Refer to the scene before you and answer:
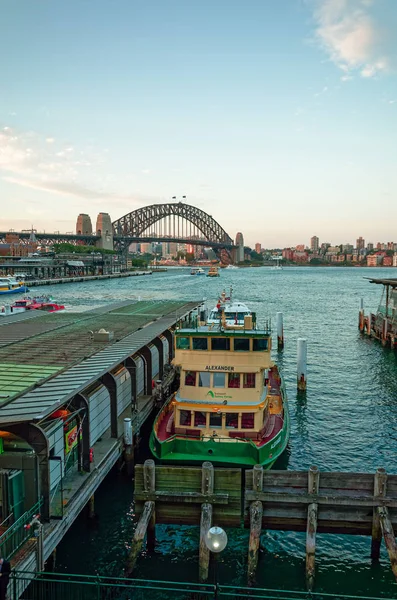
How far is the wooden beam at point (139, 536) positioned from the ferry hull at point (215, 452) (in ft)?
15.6

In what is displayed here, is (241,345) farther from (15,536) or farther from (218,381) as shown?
(15,536)

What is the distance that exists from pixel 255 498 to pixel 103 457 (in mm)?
6451

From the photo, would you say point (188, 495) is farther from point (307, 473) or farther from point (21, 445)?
point (21, 445)

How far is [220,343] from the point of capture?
64.7 ft

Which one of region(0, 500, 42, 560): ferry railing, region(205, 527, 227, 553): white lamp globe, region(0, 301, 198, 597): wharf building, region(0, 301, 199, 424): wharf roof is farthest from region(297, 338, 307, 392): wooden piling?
region(205, 527, 227, 553): white lamp globe

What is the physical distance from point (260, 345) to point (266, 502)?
7.31 metres

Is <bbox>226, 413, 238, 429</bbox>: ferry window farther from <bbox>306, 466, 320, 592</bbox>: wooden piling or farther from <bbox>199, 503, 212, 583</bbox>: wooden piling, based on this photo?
<bbox>306, 466, 320, 592</bbox>: wooden piling

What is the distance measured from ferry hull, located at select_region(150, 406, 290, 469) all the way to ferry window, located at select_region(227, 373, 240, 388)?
2100 millimetres

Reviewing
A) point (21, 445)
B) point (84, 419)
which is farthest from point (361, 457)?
point (21, 445)

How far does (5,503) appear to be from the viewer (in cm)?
1235

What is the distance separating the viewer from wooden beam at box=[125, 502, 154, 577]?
12.8 m

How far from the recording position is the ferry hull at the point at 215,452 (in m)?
18.0

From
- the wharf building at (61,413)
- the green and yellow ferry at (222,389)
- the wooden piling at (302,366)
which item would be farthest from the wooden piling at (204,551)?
the wooden piling at (302,366)

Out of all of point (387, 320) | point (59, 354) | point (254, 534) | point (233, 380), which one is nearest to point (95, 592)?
point (254, 534)
